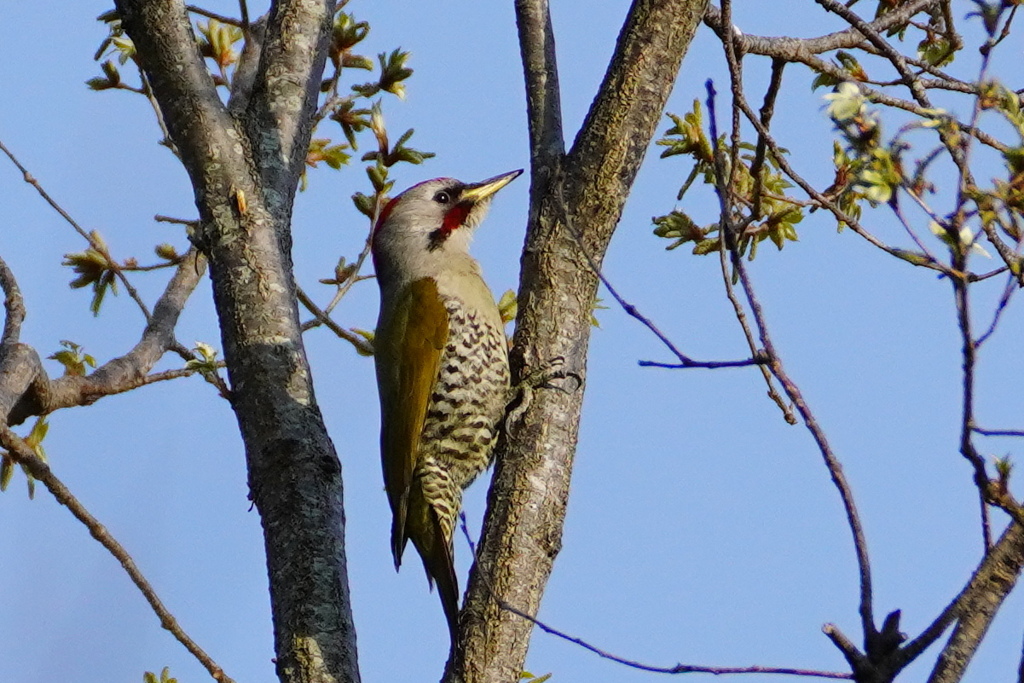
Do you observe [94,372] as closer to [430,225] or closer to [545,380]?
[545,380]

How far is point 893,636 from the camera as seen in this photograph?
215 cm

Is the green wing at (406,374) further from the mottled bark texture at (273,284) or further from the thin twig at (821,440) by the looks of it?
the thin twig at (821,440)

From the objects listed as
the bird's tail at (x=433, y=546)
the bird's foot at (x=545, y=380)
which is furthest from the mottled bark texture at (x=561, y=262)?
the bird's tail at (x=433, y=546)

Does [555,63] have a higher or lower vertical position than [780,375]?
higher

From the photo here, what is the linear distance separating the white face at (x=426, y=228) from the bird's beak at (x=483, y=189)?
0.06ft

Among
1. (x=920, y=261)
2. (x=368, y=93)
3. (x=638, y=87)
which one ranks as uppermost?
(x=368, y=93)

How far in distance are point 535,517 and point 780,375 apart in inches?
51.3

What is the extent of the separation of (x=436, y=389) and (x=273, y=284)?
1809 millimetres

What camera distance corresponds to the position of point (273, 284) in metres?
3.74

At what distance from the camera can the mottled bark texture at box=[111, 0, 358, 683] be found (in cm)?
334

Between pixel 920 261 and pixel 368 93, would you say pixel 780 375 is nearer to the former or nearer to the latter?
pixel 920 261

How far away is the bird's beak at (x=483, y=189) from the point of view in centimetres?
614

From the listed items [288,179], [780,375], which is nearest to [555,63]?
[288,179]

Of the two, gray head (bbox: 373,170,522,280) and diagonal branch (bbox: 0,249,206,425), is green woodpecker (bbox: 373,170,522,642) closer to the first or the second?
gray head (bbox: 373,170,522,280)
